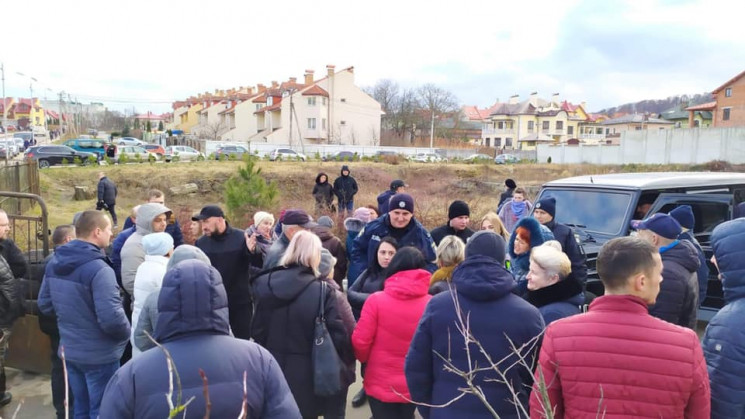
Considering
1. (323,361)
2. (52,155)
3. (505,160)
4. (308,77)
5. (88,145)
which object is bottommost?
(323,361)

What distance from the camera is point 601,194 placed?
705 centimetres

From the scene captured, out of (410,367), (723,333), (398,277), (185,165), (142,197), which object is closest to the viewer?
(723,333)

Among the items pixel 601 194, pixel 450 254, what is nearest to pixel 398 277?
pixel 450 254

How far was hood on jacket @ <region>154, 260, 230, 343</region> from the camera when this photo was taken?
6.63 ft

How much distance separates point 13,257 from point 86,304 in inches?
65.1

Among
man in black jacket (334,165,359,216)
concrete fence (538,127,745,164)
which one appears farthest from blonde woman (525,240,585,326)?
concrete fence (538,127,745,164)

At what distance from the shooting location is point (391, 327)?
11.0ft

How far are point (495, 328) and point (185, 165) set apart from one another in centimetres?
2754

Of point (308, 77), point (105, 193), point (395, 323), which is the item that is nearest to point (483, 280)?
point (395, 323)

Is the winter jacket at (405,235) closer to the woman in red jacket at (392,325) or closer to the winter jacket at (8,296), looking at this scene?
the woman in red jacket at (392,325)

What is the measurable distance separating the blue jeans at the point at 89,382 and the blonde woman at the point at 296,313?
4.45 ft

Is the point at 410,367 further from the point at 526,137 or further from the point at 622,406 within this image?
the point at 526,137

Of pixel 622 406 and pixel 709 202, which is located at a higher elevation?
pixel 709 202

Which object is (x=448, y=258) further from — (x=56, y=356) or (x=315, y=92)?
(x=315, y=92)
